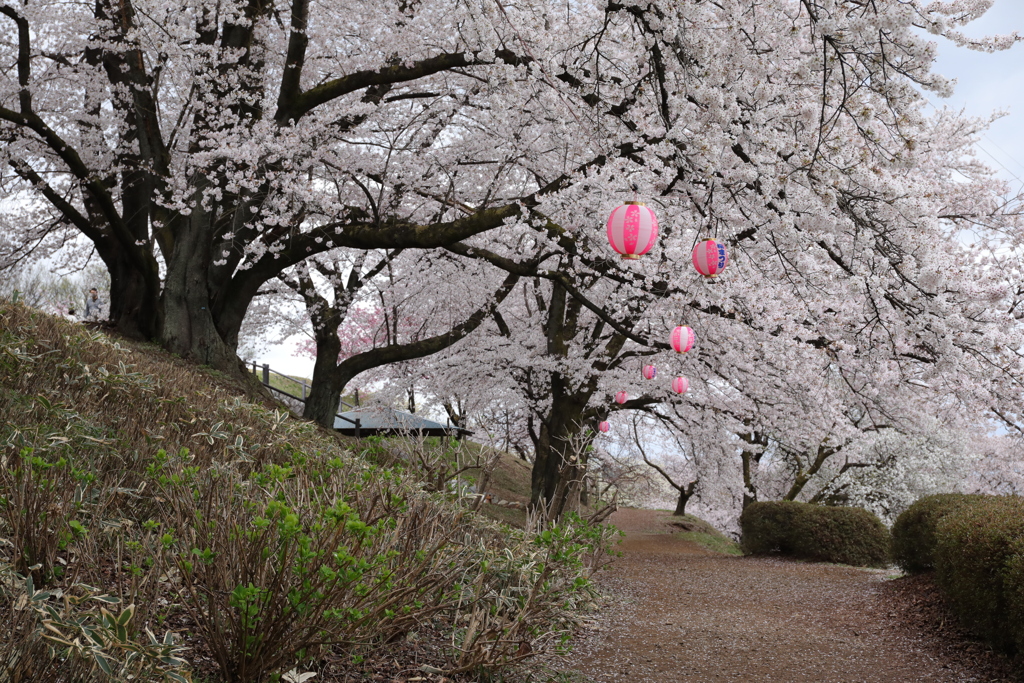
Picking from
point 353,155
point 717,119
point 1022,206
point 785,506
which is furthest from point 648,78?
point 785,506

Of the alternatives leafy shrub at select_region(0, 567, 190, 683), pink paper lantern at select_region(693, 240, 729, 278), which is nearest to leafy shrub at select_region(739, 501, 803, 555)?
pink paper lantern at select_region(693, 240, 729, 278)

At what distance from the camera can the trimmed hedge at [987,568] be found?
4.85 meters

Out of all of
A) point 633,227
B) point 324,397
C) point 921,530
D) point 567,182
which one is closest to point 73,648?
point 633,227

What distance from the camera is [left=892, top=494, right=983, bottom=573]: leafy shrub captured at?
7.95m

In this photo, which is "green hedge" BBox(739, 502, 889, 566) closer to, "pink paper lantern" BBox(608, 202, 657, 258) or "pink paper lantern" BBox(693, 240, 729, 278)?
"pink paper lantern" BBox(693, 240, 729, 278)

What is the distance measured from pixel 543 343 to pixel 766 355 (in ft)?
13.0

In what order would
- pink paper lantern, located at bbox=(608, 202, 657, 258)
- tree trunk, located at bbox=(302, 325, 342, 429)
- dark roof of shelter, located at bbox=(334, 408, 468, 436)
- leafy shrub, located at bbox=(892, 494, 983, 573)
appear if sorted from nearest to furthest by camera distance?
pink paper lantern, located at bbox=(608, 202, 657, 258) → leafy shrub, located at bbox=(892, 494, 983, 573) → tree trunk, located at bbox=(302, 325, 342, 429) → dark roof of shelter, located at bbox=(334, 408, 468, 436)

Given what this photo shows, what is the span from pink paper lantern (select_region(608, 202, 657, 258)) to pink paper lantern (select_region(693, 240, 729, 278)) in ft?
1.92

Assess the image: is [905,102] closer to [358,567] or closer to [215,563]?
[358,567]

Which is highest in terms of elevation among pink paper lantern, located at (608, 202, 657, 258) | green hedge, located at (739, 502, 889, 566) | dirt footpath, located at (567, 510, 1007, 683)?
pink paper lantern, located at (608, 202, 657, 258)

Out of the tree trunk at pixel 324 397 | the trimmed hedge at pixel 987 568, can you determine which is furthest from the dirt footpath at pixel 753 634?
the tree trunk at pixel 324 397

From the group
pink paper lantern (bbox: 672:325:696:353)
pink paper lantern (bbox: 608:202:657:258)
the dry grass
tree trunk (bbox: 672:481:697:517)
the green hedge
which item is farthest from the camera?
tree trunk (bbox: 672:481:697:517)

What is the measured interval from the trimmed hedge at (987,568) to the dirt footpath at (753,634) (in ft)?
1.36

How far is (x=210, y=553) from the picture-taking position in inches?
97.1
